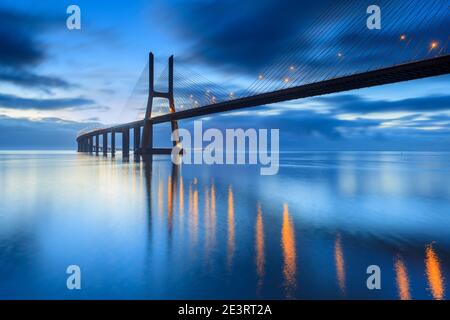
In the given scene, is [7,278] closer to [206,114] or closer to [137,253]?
[137,253]

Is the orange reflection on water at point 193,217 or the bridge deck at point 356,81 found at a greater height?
the bridge deck at point 356,81

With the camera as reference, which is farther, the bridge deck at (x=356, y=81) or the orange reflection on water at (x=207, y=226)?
the bridge deck at (x=356, y=81)

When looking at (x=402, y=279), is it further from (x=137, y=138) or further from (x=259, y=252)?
(x=137, y=138)

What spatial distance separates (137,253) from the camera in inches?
294

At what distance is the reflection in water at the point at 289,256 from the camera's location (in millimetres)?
5432

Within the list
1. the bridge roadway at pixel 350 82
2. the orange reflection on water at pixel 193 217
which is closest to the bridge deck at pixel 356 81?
the bridge roadway at pixel 350 82

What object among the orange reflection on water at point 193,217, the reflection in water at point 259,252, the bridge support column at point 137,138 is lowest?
the reflection in water at point 259,252

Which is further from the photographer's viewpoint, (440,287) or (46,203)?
(46,203)

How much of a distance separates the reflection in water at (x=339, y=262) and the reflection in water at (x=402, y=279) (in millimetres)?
906

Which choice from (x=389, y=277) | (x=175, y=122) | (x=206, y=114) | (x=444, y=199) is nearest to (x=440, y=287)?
(x=389, y=277)

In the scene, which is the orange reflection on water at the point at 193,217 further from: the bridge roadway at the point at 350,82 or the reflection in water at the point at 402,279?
the bridge roadway at the point at 350,82

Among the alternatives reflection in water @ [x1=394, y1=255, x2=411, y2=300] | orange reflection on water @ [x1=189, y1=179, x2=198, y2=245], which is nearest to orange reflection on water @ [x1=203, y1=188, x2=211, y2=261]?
orange reflection on water @ [x1=189, y1=179, x2=198, y2=245]

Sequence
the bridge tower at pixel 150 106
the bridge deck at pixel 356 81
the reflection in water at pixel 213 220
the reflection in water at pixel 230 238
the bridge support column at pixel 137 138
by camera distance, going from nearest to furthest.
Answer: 1. the reflection in water at pixel 230 238
2. the reflection in water at pixel 213 220
3. the bridge deck at pixel 356 81
4. the bridge tower at pixel 150 106
5. the bridge support column at pixel 137 138
